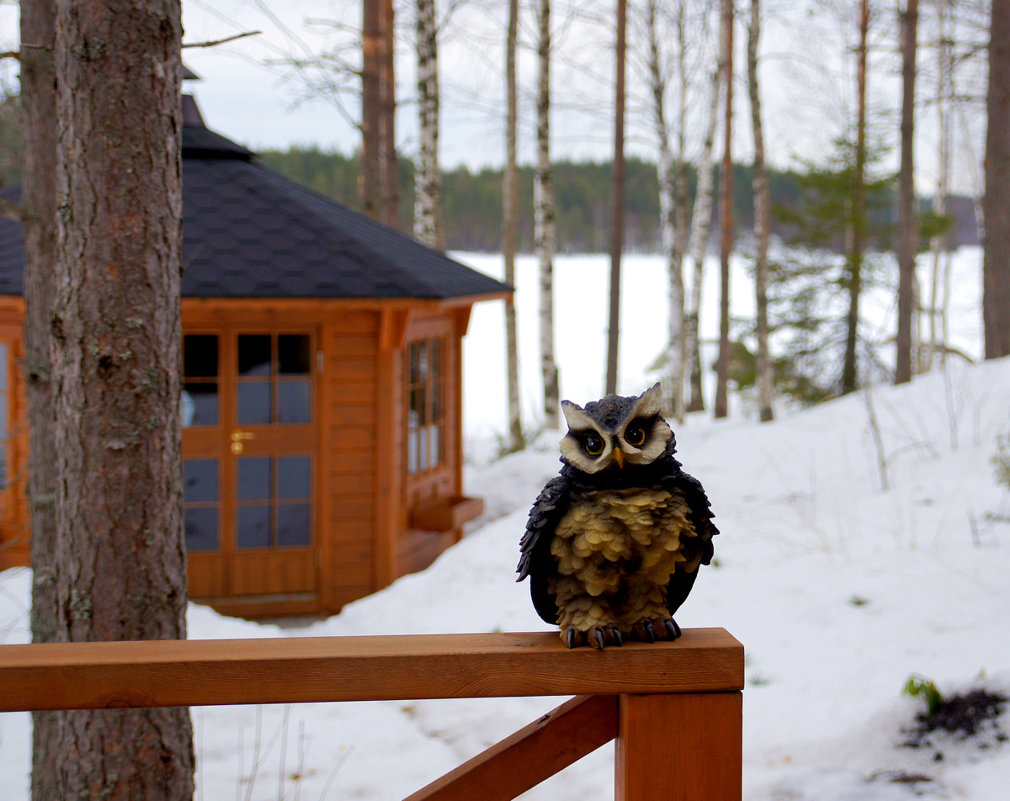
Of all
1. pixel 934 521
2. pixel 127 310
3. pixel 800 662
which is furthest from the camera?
pixel 934 521

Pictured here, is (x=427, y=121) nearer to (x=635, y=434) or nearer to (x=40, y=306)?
(x=40, y=306)

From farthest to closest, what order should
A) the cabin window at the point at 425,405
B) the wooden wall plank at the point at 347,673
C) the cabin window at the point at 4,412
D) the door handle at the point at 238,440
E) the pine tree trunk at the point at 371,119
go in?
1. the pine tree trunk at the point at 371,119
2. the cabin window at the point at 425,405
3. the cabin window at the point at 4,412
4. the door handle at the point at 238,440
5. the wooden wall plank at the point at 347,673

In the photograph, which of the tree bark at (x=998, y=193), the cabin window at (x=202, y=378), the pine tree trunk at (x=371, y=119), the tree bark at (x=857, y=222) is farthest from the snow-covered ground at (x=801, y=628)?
the tree bark at (x=857, y=222)

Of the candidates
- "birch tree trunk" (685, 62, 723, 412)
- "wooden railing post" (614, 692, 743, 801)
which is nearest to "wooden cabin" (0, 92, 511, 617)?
"wooden railing post" (614, 692, 743, 801)

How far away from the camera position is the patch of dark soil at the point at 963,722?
12.6 feet

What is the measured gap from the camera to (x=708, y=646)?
192 cm

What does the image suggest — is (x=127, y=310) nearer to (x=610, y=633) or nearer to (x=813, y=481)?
(x=610, y=633)

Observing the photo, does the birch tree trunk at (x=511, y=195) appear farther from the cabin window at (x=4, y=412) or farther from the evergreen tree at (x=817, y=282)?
the cabin window at (x=4, y=412)

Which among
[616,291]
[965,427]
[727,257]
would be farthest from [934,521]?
[727,257]

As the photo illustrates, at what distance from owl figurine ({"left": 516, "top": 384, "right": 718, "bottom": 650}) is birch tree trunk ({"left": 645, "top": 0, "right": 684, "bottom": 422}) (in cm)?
1495

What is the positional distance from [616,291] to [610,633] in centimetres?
1321

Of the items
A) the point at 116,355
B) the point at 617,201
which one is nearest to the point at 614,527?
the point at 116,355

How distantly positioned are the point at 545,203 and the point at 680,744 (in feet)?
41.9

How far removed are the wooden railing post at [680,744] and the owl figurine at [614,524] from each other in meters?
0.14
